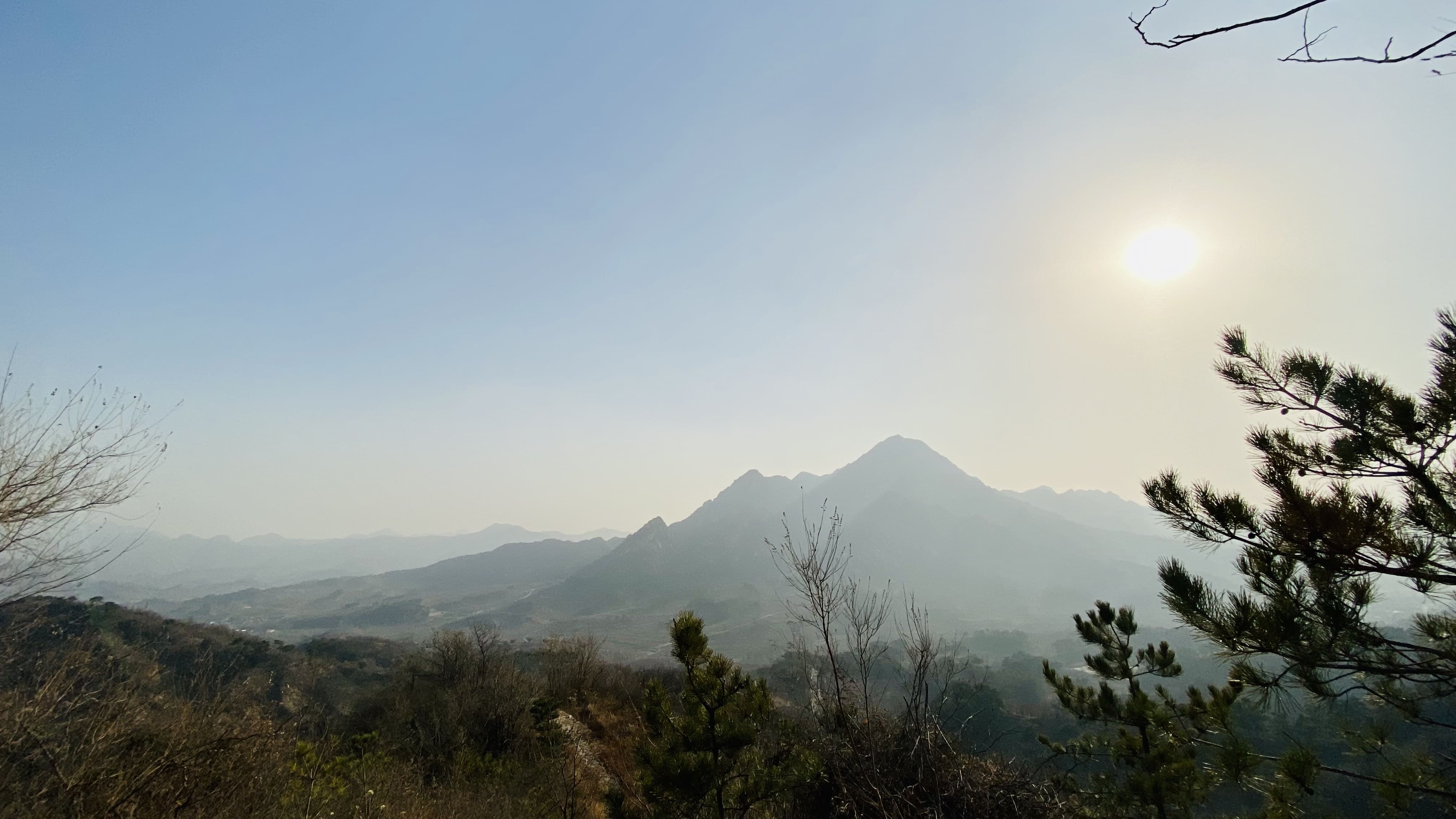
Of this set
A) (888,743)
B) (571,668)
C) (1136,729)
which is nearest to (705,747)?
(888,743)

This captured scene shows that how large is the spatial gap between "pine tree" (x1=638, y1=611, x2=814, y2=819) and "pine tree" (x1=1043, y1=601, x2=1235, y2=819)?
13.8 feet

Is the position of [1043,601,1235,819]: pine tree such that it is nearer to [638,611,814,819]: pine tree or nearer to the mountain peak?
[638,611,814,819]: pine tree

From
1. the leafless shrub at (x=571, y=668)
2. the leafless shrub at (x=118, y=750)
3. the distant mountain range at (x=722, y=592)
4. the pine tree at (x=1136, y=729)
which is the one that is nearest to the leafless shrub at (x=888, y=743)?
the pine tree at (x=1136, y=729)

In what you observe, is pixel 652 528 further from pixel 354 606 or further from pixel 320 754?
pixel 320 754

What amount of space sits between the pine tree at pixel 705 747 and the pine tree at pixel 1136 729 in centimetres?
421

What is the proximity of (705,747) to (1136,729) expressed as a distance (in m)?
7.15

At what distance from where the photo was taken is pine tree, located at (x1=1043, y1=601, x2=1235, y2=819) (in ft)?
21.4

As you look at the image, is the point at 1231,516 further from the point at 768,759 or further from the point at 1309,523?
the point at 768,759

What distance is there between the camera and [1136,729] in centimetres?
815

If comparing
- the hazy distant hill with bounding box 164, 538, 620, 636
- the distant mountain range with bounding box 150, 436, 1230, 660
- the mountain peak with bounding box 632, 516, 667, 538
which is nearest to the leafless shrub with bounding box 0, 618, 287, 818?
the distant mountain range with bounding box 150, 436, 1230, 660

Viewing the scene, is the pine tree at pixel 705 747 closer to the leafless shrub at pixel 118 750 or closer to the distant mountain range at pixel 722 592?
the leafless shrub at pixel 118 750

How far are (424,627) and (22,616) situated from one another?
142797 mm

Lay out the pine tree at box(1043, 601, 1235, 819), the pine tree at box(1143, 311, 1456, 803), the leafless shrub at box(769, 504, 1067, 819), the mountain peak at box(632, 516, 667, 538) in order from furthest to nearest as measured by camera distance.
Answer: the mountain peak at box(632, 516, 667, 538) < the pine tree at box(1043, 601, 1235, 819) < the leafless shrub at box(769, 504, 1067, 819) < the pine tree at box(1143, 311, 1456, 803)

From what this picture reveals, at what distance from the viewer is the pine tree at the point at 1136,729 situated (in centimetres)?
651
